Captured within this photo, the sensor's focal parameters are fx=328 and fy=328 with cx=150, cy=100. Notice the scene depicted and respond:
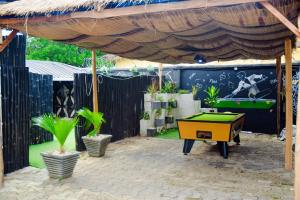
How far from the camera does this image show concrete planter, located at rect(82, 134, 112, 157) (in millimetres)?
6883

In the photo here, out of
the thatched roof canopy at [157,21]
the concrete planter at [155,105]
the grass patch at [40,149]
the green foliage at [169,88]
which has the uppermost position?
the thatched roof canopy at [157,21]

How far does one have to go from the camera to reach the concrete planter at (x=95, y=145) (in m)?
6.88

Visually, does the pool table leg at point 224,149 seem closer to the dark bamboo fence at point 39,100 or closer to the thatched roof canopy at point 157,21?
the thatched roof canopy at point 157,21

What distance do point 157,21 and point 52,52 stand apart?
792 inches

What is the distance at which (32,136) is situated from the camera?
8.36 metres

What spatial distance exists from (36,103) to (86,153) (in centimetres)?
242

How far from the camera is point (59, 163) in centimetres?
522

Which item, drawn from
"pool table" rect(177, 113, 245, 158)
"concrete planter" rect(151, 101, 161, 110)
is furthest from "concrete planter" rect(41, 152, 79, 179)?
"concrete planter" rect(151, 101, 161, 110)

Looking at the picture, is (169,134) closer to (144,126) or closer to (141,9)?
(144,126)

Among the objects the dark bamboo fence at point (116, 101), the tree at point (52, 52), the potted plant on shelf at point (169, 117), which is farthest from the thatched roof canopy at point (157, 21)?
the tree at point (52, 52)

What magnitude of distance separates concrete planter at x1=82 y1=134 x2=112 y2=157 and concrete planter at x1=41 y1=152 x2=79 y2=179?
4.95ft

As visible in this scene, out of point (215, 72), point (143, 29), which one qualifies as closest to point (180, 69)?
point (215, 72)

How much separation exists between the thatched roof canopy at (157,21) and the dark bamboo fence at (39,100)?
3046mm

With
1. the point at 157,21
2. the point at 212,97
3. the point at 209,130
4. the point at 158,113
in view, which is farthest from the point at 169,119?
the point at 157,21
